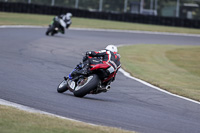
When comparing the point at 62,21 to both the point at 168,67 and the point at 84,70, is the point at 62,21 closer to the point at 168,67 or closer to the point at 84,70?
the point at 168,67

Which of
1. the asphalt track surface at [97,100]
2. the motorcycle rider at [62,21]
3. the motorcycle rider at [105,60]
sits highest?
the motorcycle rider at [62,21]

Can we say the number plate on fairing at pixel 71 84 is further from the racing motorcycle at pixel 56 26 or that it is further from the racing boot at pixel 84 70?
the racing motorcycle at pixel 56 26

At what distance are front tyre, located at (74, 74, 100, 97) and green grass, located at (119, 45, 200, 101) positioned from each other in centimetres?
311

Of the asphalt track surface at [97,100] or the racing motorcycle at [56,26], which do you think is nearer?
the asphalt track surface at [97,100]

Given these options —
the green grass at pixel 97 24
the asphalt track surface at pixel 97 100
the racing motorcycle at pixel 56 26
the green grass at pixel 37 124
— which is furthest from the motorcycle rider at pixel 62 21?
the green grass at pixel 37 124

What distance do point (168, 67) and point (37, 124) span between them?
14.0 metres

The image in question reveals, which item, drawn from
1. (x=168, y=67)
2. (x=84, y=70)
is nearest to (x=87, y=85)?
(x=84, y=70)

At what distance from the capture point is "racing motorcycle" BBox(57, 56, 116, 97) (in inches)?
354

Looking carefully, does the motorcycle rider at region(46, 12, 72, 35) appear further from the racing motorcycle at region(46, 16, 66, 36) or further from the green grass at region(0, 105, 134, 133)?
the green grass at region(0, 105, 134, 133)

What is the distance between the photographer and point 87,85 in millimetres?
8969

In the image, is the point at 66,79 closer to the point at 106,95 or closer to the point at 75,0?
the point at 106,95

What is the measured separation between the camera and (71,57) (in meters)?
17.6

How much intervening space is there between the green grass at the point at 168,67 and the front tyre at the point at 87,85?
3111 millimetres

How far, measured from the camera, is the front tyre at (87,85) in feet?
29.4
